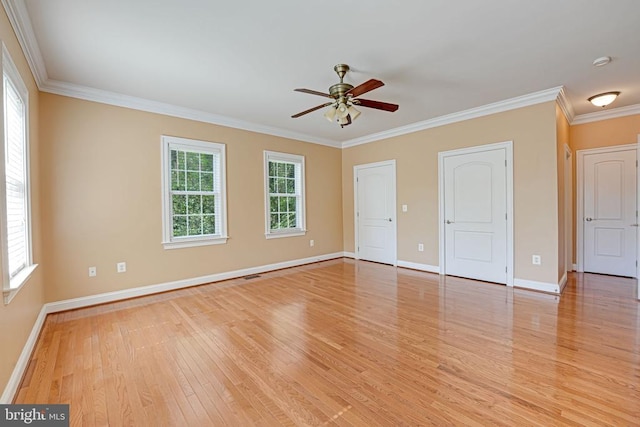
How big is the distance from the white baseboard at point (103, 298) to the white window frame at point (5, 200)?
0.53 meters

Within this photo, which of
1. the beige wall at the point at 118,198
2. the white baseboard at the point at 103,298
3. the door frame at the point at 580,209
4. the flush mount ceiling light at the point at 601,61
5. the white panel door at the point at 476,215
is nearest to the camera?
the white baseboard at the point at 103,298

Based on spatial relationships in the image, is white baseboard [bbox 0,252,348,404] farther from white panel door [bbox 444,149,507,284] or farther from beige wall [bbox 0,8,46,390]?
white panel door [bbox 444,149,507,284]

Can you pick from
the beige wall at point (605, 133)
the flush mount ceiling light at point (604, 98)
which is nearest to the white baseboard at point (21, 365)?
the flush mount ceiling light at point (604, 98)

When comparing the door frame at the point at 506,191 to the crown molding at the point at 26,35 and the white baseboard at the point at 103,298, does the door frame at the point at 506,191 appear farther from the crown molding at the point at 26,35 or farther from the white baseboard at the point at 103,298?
the crown molding at the point at 26,35

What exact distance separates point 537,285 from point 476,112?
8.51 ft

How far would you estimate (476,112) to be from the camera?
440cm

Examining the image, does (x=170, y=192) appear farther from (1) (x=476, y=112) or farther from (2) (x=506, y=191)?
(2) (x=506, y=191)

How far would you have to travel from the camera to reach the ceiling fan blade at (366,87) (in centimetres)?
252

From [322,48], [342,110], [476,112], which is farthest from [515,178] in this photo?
[322,48]

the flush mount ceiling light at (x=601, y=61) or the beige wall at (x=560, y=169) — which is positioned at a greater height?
the flush mount ceiling light at (x=601, y=61)

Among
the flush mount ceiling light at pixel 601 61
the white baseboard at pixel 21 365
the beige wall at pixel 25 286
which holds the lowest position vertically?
the white baseboard at pixel 21 365

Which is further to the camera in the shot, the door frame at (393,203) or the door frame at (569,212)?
the door frame at (393,203)

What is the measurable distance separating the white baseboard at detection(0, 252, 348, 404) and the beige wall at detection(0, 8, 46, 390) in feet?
0.24

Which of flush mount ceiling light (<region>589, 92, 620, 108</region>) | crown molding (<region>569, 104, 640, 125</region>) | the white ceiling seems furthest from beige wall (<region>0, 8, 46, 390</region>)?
crown molding (<region>569, 104, 640, 125</region>)
